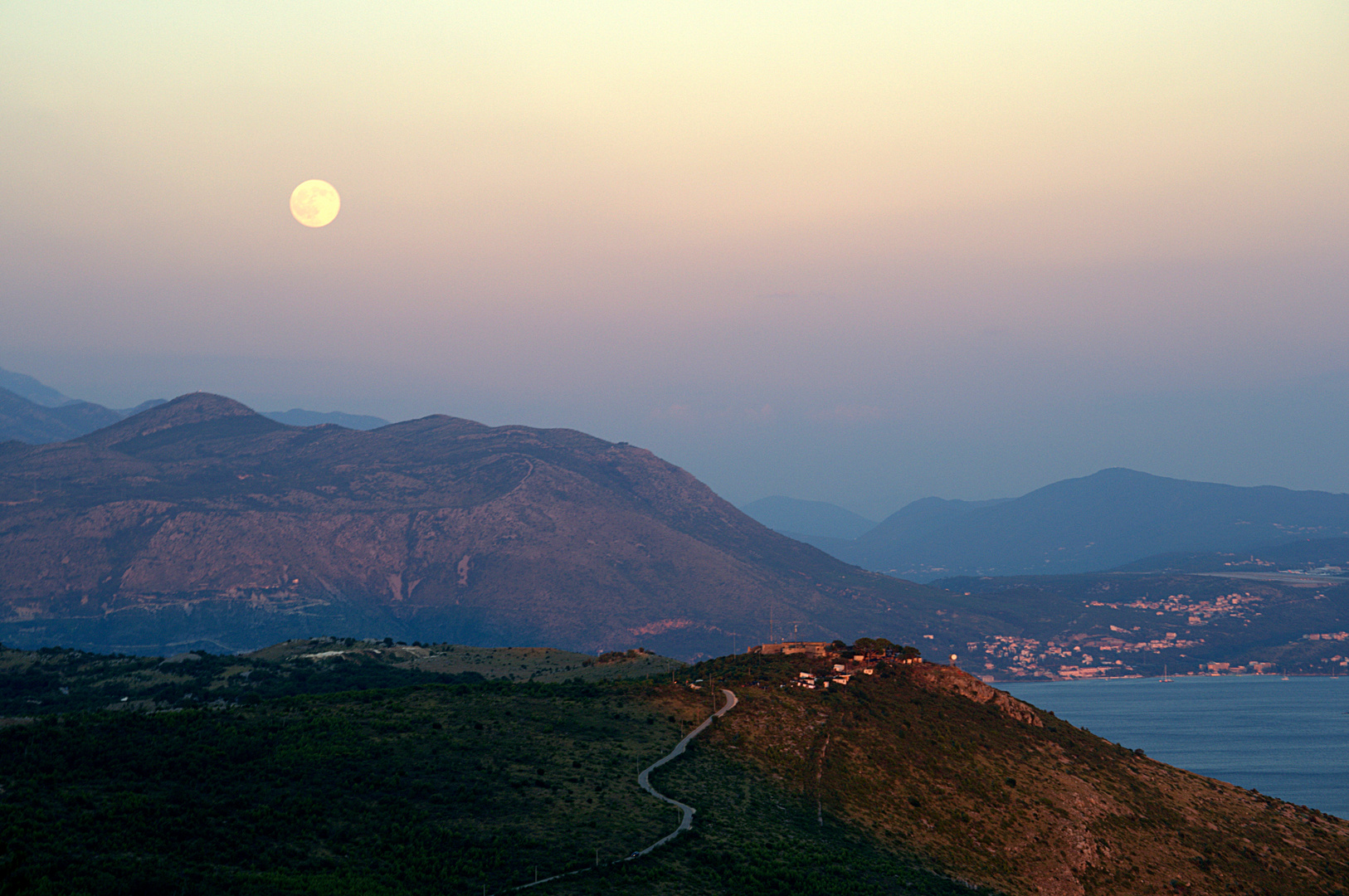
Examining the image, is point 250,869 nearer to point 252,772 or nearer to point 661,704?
point 252,772

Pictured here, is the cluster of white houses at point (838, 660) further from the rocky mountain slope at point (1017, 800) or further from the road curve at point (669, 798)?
the road curve at point (669, 798)

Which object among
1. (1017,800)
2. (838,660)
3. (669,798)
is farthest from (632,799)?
(838,660)

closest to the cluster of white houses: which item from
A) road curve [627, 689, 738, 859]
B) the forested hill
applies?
the forested hill

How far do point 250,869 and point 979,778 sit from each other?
82.2m

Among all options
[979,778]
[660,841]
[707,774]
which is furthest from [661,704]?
[660,841]

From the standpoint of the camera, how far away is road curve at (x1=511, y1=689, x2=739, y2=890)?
2500 inches

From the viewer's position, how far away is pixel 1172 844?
10744cm

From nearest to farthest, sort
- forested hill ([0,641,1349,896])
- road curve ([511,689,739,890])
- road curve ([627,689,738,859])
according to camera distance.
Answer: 1. forested hill ([0,641,1349,896])
2. road curve ([511,689,739,890])
3. road curve ([627,689,738,859])

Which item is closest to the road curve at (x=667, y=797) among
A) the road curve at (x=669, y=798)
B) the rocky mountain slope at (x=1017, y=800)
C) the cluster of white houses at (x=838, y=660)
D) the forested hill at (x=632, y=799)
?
the road curve at (x=669, y=798)

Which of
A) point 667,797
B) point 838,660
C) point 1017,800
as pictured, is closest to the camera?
point 667,797

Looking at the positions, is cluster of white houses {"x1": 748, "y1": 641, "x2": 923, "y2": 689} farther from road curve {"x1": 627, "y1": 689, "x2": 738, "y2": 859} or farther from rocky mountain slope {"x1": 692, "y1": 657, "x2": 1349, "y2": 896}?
road curve {"x1": 627, "y1": 689, "x2": 738, "y2": 859}

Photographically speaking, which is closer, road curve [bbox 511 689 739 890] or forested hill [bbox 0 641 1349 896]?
forested hill [bbox 0 641 1349 896]

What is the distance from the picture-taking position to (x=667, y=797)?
83.8m

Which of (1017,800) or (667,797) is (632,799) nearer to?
(667,797)
